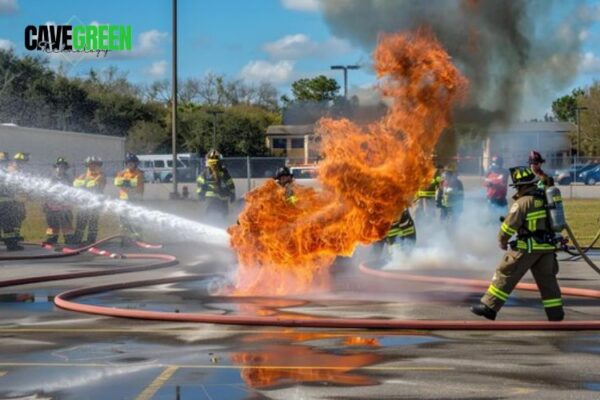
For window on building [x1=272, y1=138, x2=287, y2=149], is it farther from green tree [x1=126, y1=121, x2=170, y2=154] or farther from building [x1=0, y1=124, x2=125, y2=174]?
building [x1=0, y1=124, x2=125, y2=174]

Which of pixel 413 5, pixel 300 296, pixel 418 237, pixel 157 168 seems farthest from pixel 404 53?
pixel 157 168

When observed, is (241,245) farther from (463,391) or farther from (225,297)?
(463,391)

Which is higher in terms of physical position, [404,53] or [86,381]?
[404,53]

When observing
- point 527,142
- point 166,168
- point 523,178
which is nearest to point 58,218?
point 523,178

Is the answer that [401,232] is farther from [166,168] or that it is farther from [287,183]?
[166,168]

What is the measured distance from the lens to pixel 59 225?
19344mm

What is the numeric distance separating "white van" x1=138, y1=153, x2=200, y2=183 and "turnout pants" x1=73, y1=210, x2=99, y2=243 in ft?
69.2

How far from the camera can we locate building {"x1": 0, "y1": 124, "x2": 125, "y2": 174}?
33781mm

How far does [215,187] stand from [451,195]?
4.88 meters

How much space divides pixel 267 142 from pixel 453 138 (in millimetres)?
61884

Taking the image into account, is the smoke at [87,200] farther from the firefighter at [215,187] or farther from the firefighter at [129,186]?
the firefighter at [215,187]

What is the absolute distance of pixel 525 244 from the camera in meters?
8.82

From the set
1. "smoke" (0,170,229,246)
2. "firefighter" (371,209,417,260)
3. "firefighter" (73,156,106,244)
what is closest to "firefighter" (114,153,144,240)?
"smoke" (0,170,229,246)

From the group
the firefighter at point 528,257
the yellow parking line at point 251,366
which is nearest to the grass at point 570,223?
the firefighter at point 528,257
